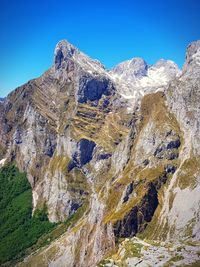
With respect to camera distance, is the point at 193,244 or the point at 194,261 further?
the point at 193,244

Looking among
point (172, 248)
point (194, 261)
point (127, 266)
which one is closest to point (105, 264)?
point (127, 266)

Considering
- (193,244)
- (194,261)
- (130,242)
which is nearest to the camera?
(194,261)

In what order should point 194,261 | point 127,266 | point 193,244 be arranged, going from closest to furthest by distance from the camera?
1. point 194,261
2. point 127,266
3. point 193,244

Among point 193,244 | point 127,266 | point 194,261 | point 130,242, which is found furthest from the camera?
point 130,242

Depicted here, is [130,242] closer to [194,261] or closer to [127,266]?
[127,266]

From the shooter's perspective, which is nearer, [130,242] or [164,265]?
[164,265]

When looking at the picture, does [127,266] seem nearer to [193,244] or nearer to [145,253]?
[145,253]

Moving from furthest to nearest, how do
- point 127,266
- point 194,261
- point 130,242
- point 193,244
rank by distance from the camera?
point 130,242
point 193,244
point 127,266
point 194,261

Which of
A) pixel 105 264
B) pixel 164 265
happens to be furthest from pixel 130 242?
pixel 164 265

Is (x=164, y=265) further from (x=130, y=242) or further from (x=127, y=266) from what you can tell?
(x=130, y=242)
